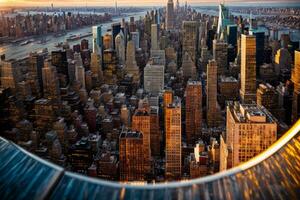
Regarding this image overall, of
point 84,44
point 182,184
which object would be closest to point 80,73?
point 84,44

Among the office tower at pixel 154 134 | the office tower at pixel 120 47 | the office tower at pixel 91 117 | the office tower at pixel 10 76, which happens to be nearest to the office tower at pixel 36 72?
the office tower at pixel 10 76

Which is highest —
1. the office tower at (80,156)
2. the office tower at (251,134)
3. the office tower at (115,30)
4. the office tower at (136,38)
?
the office tower at (115,30)

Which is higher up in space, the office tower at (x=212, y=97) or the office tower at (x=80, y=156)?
the office tower at (x=212, y=97)

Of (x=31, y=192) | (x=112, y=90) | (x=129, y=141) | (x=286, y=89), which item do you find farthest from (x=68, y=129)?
(x=31, y=192)

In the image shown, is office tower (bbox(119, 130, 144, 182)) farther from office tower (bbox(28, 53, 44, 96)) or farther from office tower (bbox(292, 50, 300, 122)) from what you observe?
office tower (bbox(28, 53, 44, 96))

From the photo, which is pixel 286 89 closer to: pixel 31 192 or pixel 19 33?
pixel 19 33

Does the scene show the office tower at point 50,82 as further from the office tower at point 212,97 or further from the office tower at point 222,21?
the office tower at point 222,21

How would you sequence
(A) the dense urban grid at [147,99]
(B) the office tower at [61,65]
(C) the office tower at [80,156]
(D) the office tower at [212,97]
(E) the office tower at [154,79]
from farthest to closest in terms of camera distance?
(E) the office tower at [154,79] < (B) the office tower at [61,65] < (D) the office tower at [212,97] < (C) the office tower at [80,156] < (A) the dense urban grid at [147,99]

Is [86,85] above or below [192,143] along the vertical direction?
above
